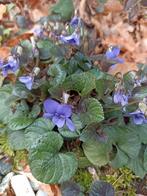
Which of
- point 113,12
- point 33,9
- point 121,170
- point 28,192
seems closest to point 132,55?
point 113,12

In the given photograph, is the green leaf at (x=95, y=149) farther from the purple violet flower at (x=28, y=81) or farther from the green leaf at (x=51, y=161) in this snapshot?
the purple violet flower at (x=28, y=81)

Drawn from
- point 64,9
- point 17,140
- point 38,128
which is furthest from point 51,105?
point 64,9

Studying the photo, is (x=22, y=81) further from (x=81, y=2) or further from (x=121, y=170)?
(x=81, y=2)

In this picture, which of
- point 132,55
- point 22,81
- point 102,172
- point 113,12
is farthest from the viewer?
point 113,12

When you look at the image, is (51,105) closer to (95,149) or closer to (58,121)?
(58,121)

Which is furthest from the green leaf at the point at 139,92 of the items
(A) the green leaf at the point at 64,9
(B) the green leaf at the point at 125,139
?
(A) the green leaf at the point at 64,9

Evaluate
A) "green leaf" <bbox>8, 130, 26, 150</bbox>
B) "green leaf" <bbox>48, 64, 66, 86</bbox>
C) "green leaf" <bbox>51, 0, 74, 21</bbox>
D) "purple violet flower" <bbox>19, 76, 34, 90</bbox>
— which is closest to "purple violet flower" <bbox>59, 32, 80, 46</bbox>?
"green leaf" <bbox>48, 64, 66, 86</bbox>

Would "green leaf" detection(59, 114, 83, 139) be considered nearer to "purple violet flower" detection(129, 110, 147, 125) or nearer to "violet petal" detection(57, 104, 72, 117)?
"violet petal" detection(57, 104, 72, 117)
